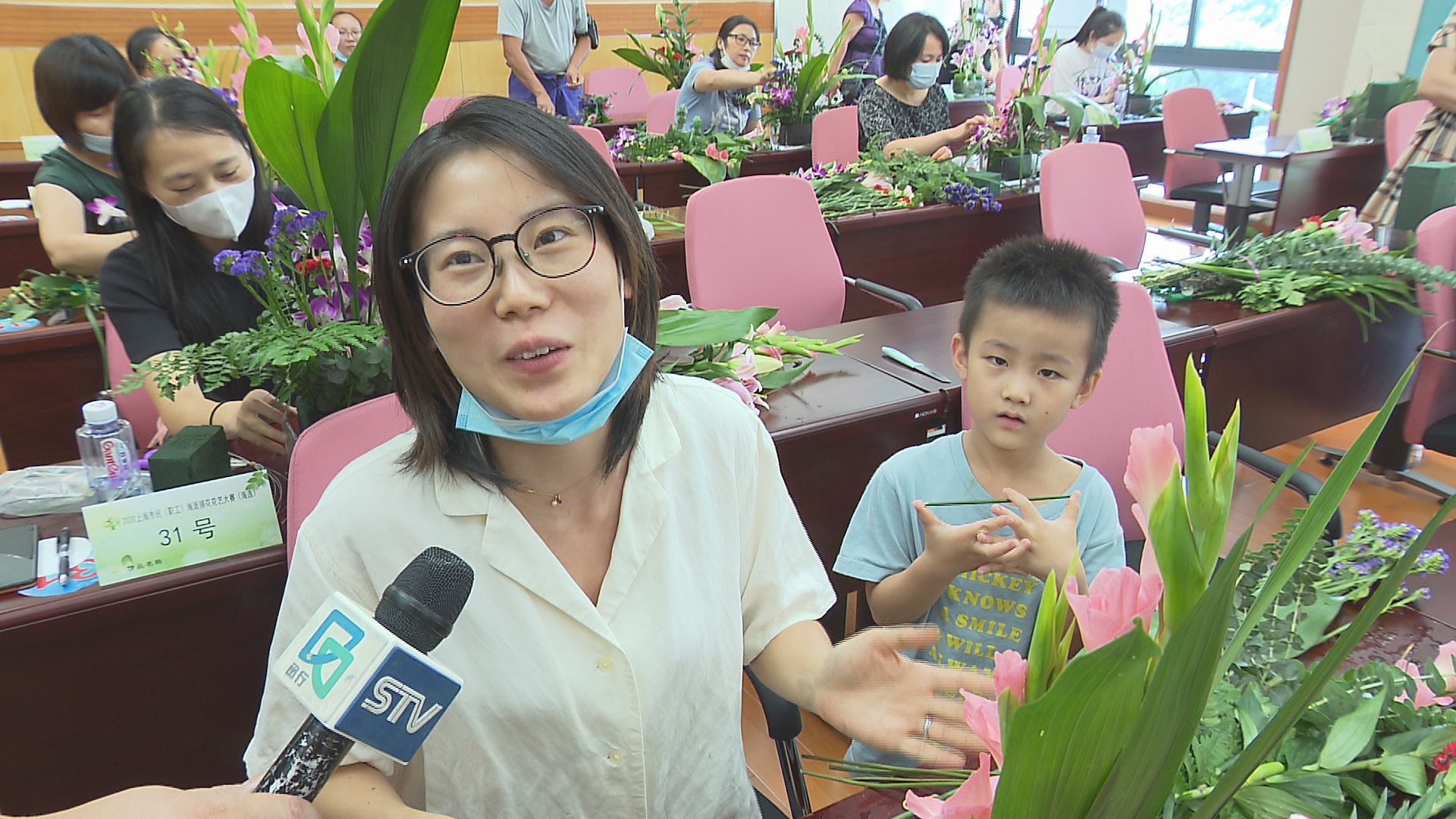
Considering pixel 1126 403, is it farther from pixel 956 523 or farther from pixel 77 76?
pixel 77 76

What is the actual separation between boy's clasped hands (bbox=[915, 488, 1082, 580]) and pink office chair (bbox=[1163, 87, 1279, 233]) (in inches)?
202

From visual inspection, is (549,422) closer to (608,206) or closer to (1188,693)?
(608,206)

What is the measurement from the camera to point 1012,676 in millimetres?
521

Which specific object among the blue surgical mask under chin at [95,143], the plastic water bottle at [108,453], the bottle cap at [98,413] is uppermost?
the blue surgical mask under chin at [95,143]

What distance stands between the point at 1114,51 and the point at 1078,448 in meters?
5.90

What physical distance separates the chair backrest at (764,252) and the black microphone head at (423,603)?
191cm

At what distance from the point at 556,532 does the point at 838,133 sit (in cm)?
363

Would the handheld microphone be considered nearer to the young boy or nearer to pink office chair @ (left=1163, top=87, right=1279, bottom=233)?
the young boy

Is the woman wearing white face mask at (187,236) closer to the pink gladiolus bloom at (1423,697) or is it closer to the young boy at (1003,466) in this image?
the young boy at (1003,466)

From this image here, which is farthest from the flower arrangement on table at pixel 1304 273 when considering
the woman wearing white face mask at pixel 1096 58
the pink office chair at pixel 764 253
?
the woman wearing white face mask at pixel 1096 58

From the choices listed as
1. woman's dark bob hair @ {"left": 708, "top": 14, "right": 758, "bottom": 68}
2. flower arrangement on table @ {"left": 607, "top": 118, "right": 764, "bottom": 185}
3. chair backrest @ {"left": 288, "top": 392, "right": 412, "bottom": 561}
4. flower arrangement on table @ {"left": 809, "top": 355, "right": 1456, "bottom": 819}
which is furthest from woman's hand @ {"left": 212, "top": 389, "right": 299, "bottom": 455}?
woman's dark bob hair @ {"left": 708, "top": 14, "right": 758, "bottom": 68}

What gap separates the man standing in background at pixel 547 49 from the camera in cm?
521

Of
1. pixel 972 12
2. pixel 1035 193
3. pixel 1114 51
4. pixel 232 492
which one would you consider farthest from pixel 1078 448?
pixel 1114 51

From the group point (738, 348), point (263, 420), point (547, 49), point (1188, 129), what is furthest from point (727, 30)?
point (263, 420)
